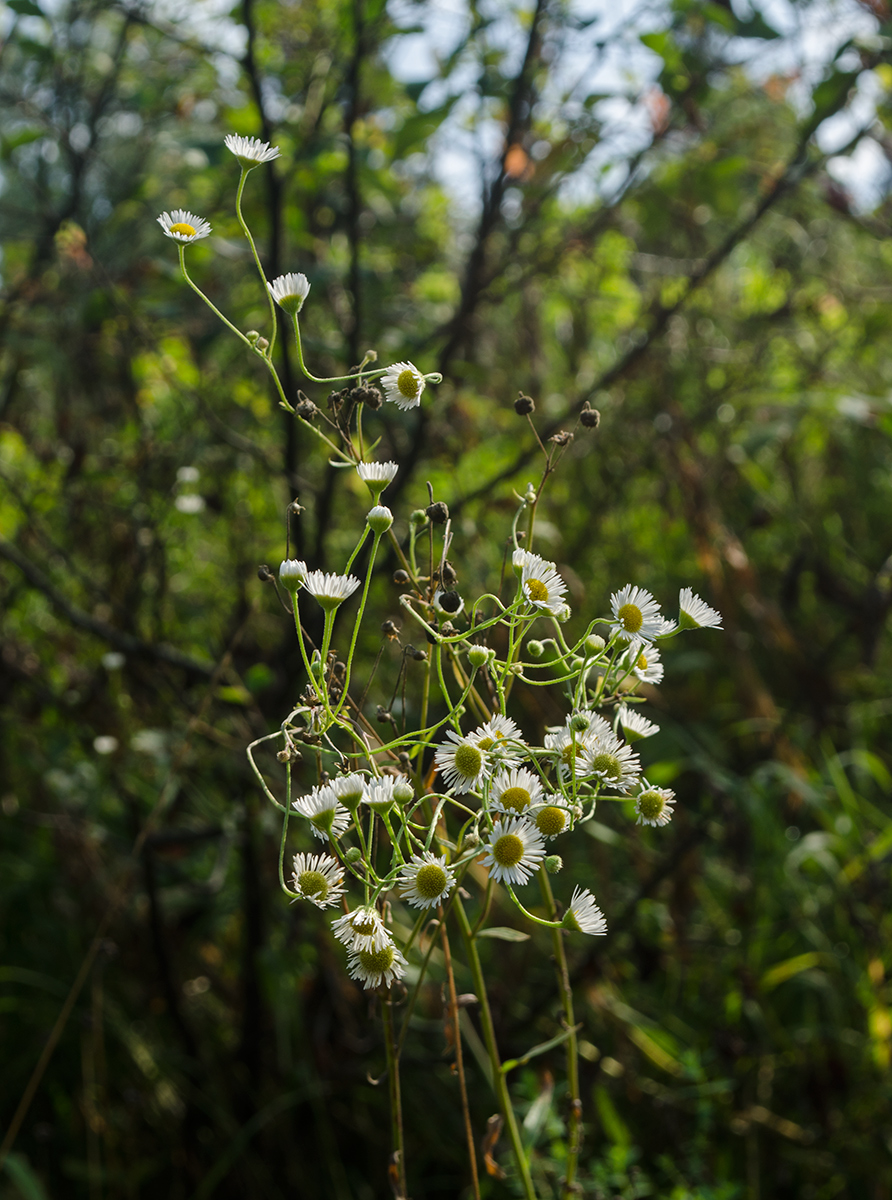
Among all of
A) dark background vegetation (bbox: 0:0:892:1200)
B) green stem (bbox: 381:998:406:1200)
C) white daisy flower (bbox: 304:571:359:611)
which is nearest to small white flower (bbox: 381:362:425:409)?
white daisy flower (bbox: 304:571:359:611)

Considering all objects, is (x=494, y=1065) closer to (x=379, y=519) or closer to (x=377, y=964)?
(x=377, y=964)

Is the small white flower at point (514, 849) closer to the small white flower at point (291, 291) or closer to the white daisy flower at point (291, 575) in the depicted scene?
the white daisy flower at point (291, 575)

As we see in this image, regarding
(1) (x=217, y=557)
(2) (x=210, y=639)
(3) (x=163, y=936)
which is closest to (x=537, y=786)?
(3) (x=163, y=936)

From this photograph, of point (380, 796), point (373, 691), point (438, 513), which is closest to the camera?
point (380, 796)

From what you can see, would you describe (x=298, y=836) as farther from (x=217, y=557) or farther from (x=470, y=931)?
(x=470, y=931)

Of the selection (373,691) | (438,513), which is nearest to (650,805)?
(438,513)

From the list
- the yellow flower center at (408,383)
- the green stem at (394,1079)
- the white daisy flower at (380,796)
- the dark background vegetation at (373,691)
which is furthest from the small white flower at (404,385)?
the dark background vegetation at (373,691)

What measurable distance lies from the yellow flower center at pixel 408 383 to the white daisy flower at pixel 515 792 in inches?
8.5

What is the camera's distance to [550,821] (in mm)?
498

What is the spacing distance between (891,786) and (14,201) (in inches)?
117

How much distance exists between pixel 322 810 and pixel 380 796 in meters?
0.03

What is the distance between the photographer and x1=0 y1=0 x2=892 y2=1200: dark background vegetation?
130cm

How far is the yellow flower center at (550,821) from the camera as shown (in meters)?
0.49

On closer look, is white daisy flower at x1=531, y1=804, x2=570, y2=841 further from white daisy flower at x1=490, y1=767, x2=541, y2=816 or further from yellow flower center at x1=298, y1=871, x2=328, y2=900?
yellow flower center at x1=298, y1=871, x2=328, y2=900
